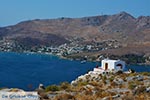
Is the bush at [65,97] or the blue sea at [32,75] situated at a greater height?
the bush at [65,97]

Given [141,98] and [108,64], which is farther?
[108,64]

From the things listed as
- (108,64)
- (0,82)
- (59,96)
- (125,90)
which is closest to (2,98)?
(59,96)

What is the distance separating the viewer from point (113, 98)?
717 inches

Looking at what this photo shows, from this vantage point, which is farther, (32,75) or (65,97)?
(32,75)

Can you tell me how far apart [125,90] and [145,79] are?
522 cm

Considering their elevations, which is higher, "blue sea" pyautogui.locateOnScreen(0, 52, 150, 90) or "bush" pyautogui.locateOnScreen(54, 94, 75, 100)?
"bush" pyautogui.locateOnScreen(54, 94, 75, 100)

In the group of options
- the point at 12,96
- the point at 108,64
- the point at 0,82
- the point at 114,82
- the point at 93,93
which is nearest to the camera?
the point at 12,96

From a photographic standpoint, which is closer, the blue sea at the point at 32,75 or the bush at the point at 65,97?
the bush at the point at 65,97

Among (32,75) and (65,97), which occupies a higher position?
(65,97)

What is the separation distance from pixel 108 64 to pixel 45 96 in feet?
82.1

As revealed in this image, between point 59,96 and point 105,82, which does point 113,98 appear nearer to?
point 59,96

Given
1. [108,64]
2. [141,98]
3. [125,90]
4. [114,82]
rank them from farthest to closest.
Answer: [108,64] < [114,82] < [125,90] < [141,98]

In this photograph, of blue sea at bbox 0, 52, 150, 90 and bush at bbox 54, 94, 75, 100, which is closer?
bush at bbox 54, 94, 75, 100

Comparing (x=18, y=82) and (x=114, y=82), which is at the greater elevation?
(x=114, y=82)
